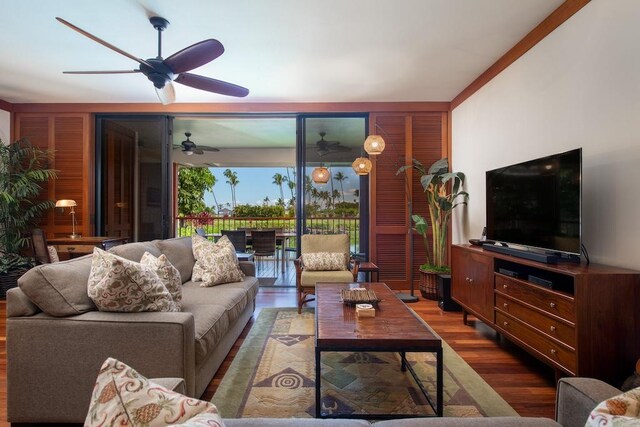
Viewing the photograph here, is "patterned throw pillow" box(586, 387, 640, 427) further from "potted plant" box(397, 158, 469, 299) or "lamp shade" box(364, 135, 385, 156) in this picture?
"potted plant" box(397, 158, 469, 299)

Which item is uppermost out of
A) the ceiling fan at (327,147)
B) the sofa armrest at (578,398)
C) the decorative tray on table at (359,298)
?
the ceiling fan at (327,147)

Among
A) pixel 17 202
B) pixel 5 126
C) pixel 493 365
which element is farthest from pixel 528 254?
pixel 5 126

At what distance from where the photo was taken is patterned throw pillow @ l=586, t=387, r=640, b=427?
2.25 feet

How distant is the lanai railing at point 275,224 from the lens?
5.01 meters

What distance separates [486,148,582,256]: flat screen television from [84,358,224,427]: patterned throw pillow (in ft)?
7.82

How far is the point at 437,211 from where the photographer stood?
4.33 meters

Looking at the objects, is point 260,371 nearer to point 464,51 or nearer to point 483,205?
point 483,205

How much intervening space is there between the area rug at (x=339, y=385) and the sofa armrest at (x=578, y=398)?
946 millimetres

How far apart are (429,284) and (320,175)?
2.14m

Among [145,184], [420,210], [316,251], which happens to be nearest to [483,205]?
[420,210]

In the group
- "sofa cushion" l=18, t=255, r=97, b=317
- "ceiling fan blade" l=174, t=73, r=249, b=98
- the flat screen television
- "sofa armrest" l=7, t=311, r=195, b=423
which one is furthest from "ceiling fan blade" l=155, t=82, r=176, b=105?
the flat screen television

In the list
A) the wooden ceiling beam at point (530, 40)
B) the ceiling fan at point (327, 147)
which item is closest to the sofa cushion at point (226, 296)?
the ceiling fan at point (327, 147)

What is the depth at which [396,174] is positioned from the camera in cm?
459

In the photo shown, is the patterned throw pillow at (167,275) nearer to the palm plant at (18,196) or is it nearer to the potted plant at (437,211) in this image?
the potted plant at (437,211)
